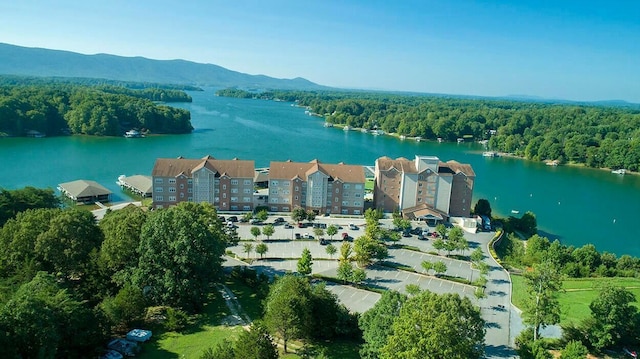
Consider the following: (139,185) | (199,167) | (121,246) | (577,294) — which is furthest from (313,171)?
(577,294)

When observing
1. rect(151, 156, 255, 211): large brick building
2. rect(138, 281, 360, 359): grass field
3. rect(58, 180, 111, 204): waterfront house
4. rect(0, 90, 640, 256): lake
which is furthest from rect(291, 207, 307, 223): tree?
rect(0, 90, 640, 256): lake

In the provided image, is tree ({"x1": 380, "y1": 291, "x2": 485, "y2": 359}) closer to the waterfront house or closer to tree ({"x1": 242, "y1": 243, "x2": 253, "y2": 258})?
tree ({"x1": 242, "y1": 243, "x2": 253, "y2": 258})

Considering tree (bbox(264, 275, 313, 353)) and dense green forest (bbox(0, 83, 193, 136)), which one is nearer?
tree (bbox(264, 275, 313, 353))

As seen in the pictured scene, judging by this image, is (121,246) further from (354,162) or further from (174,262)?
(354,162)

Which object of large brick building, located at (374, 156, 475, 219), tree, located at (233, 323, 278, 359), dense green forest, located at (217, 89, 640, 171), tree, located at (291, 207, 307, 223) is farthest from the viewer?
dense green forest, located at (217, 89, 640, 171)

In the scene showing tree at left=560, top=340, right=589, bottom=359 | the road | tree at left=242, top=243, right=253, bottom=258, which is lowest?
the road

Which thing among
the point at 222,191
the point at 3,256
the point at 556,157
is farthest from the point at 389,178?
the point at 556,157

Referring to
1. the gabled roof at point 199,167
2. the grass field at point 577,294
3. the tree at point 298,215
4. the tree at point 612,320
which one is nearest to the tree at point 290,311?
the grass field at point 577,294
